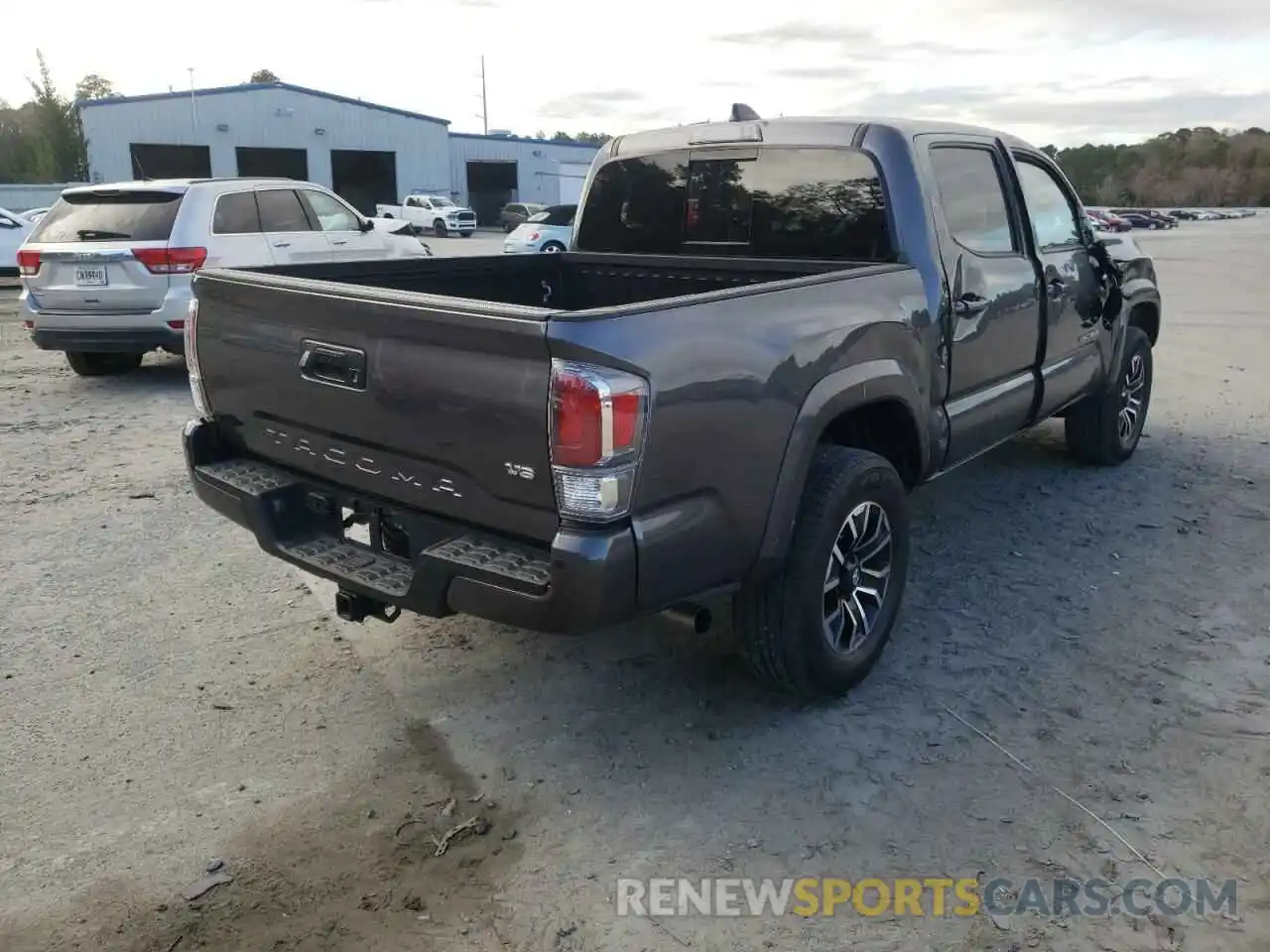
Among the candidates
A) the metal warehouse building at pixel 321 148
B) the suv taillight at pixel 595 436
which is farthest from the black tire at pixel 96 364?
the metal warehouse building at pixel 321 148

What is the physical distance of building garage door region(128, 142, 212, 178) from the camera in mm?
42812

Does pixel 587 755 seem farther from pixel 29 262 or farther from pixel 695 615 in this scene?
pixel 29 262

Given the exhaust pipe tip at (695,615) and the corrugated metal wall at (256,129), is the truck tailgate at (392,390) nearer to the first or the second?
the exhaust pipe tip at (695,615)

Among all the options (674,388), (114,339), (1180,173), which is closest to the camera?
(674,388)

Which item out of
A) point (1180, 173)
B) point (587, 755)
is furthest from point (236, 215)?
point (1180, 173)

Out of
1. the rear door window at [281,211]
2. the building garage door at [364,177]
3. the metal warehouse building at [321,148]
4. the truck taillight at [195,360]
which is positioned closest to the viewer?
the truck taillight at [195,360]

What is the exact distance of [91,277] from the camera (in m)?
8.62

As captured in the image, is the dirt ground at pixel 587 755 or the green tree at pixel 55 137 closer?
the dirt ground at pixel 587 755

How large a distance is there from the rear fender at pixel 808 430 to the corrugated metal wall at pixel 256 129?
4332cm

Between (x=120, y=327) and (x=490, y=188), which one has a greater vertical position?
(x=490, y=188)

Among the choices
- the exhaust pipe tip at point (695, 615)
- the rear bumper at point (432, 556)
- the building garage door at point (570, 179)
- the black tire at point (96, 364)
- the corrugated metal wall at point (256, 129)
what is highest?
the corrugated metal wall at point (256, 129)

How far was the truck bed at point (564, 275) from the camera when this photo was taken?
4184 mm

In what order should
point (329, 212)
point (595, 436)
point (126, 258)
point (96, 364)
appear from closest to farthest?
1. point (595, 436)
2. point (126, 258)
3. point (96, 364)
4. point (329, 212)

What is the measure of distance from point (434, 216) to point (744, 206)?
38.0 metres
